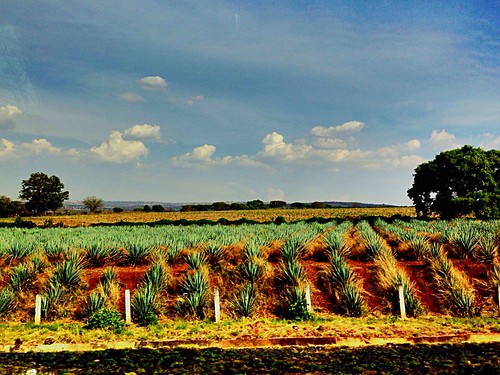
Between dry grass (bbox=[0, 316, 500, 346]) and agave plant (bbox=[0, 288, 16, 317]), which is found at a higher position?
agave plant (bbox=[0, 288, 16, 317])

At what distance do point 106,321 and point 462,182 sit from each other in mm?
38889

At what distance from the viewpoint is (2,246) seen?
596 inches

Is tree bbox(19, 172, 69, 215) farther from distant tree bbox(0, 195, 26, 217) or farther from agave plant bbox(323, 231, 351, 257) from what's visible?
agave plant bbox(323, 231, 351, 257)

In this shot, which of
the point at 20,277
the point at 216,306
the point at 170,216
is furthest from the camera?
the point at 170,216

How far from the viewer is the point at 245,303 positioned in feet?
34.1

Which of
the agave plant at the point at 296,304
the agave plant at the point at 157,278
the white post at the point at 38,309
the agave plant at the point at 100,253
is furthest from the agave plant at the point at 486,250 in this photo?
the white post at the point at 38,309

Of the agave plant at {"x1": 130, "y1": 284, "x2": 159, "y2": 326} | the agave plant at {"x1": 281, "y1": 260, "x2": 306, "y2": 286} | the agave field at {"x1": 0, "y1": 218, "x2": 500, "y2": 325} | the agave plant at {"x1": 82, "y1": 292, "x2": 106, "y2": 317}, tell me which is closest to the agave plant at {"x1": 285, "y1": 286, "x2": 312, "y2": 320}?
the agave field at {"x1": 0, "y1": 218, "x2": 500, "y2": 325}

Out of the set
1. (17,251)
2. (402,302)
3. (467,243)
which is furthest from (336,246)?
(17,251)

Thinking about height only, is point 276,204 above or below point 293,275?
above

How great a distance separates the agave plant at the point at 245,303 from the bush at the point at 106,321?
2.64 meters

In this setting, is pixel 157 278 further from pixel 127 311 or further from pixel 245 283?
pixel 245 283

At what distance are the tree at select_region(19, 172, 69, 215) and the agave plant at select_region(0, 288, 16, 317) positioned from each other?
276ft

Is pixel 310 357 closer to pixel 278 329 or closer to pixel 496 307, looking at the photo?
pixel 278 329

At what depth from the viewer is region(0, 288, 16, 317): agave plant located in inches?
416
